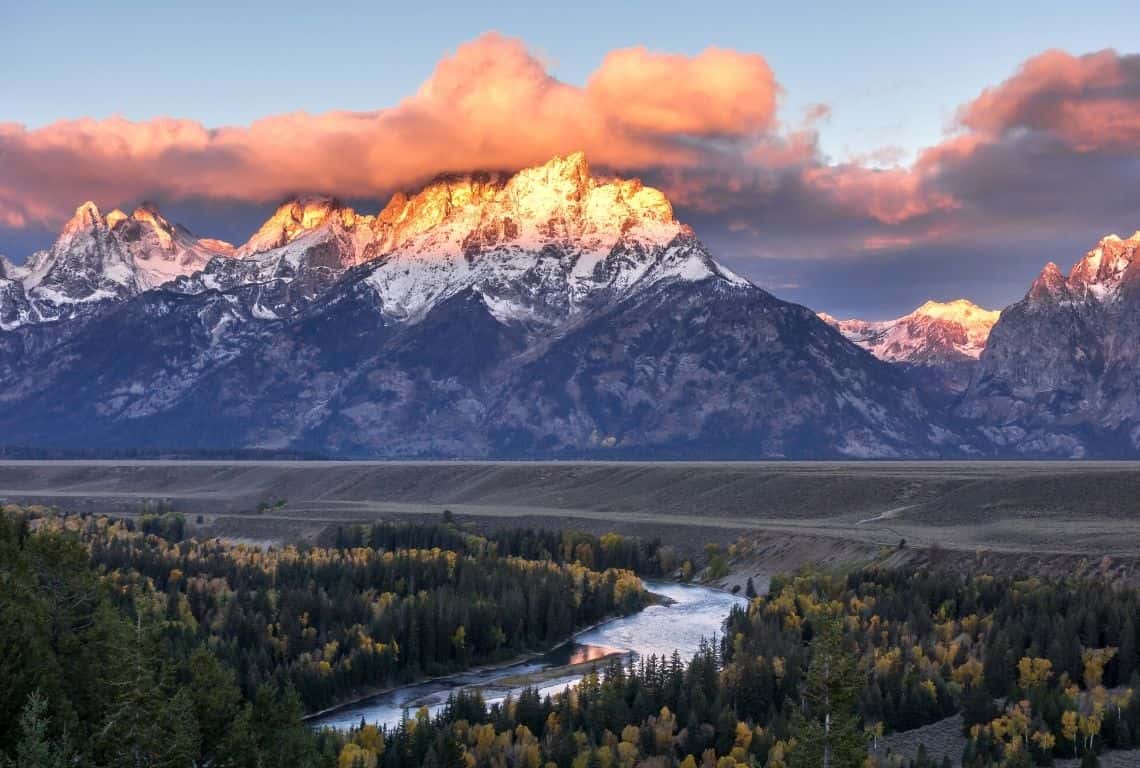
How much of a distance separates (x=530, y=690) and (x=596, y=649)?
34115 mm

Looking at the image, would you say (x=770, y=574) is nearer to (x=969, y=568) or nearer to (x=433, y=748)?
(x=969, y=568)

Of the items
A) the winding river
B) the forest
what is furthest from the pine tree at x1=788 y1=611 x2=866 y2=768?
the winding river

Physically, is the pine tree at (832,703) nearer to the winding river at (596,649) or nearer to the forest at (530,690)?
the forest at (530,690)

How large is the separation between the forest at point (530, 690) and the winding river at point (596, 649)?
9.04 ft

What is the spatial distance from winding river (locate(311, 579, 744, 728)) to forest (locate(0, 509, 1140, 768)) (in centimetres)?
275

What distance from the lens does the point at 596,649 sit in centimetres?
13062

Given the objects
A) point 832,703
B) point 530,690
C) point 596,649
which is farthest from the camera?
point 596,649

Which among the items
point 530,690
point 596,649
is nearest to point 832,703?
point 530,690

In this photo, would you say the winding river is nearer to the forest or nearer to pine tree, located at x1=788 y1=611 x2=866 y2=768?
the forest

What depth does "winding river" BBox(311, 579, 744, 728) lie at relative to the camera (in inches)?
4277

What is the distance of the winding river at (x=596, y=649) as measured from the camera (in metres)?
109

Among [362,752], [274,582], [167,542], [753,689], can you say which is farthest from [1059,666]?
[167,542]

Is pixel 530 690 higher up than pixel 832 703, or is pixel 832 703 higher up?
pixel 832 703

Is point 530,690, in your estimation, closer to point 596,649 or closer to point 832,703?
point 596,649
